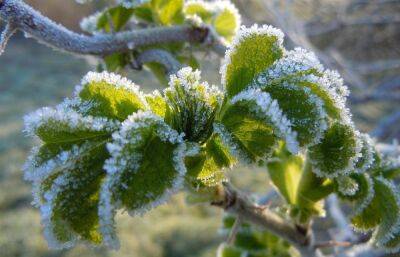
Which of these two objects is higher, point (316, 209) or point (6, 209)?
point (6, 209)

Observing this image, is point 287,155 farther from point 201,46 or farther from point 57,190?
point 57,190

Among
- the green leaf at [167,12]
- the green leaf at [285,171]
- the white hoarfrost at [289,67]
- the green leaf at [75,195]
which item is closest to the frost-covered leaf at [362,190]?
the green leaf at [285,171]

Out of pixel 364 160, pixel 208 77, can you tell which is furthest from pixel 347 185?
pixel 208 77

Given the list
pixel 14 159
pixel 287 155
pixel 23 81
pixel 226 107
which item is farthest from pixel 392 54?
pixel 226 107

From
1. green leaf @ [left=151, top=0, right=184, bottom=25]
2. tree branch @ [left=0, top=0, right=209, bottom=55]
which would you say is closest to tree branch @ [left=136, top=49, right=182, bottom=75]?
tree branch @ [left=0, top=0, right=209, bottom=55]

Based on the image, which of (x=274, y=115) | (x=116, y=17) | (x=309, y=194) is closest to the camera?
(x=274, y=115)

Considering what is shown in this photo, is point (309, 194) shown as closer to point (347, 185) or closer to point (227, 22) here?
point (347, 185)
